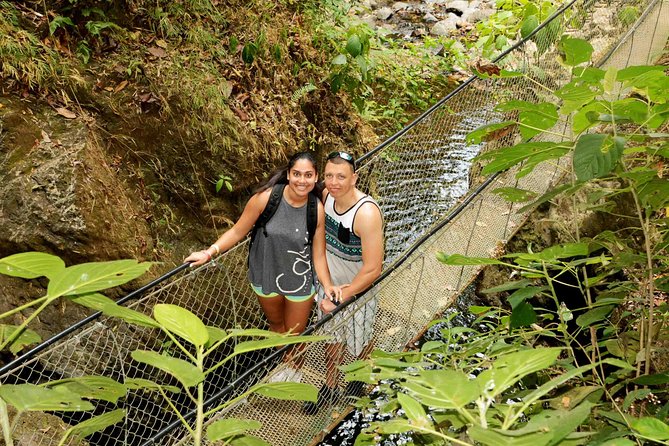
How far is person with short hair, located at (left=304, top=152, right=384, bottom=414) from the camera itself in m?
2.30

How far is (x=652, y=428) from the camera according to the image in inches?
26.8

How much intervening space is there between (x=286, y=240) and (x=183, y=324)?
1.86m

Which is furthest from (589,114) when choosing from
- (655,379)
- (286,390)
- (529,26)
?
(529,26)

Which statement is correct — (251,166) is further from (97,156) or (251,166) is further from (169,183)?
(97,156)

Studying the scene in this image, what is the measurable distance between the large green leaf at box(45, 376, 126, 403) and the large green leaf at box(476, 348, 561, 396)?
0.41 metres

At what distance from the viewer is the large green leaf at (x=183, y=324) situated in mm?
573

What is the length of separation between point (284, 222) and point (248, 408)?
28.6 inches

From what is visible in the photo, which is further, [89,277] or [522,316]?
[522,316]

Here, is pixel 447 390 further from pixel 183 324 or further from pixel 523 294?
pixel 523 294

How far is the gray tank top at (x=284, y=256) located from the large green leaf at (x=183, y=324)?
Result: 1.83 metres

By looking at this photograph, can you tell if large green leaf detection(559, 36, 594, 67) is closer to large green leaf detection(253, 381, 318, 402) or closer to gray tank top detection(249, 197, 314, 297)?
large green leaf detection(253, 381, 318, 402)

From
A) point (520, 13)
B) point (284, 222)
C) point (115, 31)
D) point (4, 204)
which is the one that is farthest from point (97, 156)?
point (520, 13)

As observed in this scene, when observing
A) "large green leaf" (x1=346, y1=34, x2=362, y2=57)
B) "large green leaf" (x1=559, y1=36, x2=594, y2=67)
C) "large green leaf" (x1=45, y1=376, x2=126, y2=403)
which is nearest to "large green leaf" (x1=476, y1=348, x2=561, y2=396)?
"large green leaf" (x1=45, y1=376, x2=126, y2=403)

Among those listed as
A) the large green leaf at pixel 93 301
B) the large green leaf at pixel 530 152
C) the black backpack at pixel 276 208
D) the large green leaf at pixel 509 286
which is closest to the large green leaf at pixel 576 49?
the large green leaf at pixel 530 152
